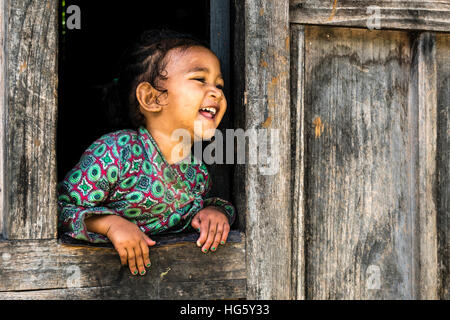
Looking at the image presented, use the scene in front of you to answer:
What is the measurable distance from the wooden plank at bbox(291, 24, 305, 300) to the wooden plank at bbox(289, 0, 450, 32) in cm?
6

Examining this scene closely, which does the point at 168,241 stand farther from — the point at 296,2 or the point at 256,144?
the point at 296,2

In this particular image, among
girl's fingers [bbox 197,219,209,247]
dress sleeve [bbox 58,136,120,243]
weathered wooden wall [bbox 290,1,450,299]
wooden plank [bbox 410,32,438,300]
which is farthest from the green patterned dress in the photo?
wooden plank [bbox 410,32,438,300]

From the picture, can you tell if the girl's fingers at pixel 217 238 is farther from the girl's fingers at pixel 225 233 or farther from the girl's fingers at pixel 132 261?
the girl's fingers at pixel 132 261

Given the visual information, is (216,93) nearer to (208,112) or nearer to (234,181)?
(208,112)

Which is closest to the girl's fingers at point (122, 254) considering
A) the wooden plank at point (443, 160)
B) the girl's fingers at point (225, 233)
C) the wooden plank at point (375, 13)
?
the girl's fingers at point (225, 233)

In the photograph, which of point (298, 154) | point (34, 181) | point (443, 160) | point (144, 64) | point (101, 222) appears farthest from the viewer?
point (144, 64)

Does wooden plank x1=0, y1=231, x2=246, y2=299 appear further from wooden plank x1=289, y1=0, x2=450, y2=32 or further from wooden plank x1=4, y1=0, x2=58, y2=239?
wooden plank x1=289, y1=0, x2=450, y2=32

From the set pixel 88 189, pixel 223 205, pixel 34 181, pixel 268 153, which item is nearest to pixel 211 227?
pixel 223 205

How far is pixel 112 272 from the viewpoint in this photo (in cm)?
143

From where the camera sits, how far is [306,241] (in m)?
1.65

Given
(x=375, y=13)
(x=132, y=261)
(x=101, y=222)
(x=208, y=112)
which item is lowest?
(x=132, y=261)

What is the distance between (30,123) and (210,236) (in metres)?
0.62
